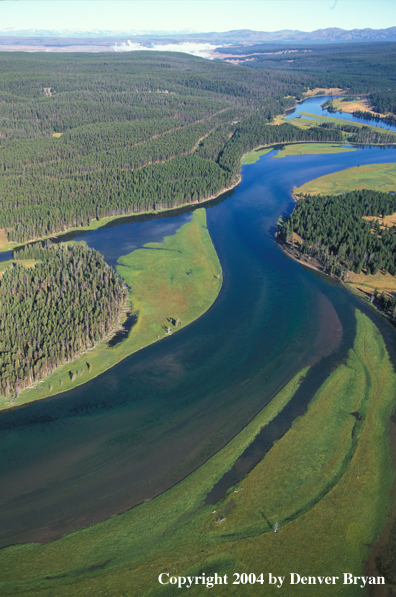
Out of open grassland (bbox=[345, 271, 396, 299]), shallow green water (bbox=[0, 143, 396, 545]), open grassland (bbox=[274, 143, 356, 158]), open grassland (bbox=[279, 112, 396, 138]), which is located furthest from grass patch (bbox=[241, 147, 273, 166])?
open grassland (bbox=[345, 271, 396, 299])

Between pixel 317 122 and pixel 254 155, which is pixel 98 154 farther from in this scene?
pixel 317 122

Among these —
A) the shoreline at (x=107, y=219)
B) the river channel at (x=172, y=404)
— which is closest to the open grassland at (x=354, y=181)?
the shoreline at (x=107, y=219)

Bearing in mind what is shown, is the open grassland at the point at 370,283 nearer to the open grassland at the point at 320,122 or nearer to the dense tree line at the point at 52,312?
the dense tree line at the point at 52,312

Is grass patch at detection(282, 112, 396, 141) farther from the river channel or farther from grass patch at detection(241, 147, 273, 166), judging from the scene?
the river channel

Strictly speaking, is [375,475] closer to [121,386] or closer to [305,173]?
[121,386]

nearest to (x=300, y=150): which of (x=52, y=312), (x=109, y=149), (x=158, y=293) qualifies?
(x=109, y=149)
